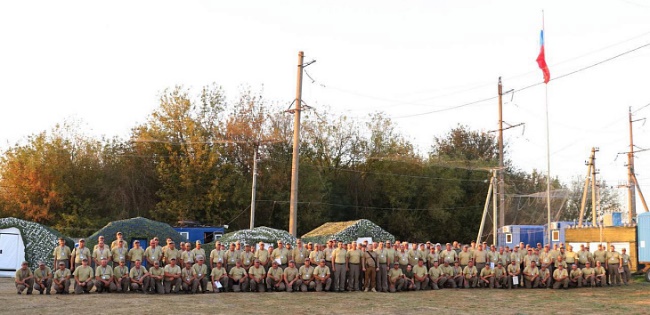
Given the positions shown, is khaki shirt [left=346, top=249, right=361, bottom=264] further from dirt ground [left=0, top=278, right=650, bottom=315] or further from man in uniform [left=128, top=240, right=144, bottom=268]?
man in uniform [left=128, top=240, right=144, bottom=268]

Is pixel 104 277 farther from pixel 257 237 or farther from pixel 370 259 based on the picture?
pixel 257 237

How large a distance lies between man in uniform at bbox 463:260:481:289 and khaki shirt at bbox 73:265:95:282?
10832 millimetres

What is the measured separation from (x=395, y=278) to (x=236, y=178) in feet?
67.2

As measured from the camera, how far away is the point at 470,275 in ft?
69.8

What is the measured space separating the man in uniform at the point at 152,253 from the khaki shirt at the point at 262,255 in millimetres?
2649

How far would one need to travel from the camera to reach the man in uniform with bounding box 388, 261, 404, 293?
64.8ft

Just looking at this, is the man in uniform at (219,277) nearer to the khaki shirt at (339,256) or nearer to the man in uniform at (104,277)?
the man in uniform at (104,277)

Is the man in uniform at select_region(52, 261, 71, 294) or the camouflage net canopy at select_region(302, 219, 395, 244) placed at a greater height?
the camouflage net canopy at select_region(302, 219, 395, 244)

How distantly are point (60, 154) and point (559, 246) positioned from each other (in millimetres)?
26102

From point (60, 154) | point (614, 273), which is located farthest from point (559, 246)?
point (60, 154)

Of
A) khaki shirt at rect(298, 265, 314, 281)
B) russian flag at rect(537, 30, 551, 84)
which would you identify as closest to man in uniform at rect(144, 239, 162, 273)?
khaki shirt at rect(298, 265, 314, 281)

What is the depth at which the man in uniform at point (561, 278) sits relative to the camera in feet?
71.5

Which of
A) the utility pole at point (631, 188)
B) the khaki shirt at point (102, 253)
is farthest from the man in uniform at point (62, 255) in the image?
the utility pole at point (631, 188)

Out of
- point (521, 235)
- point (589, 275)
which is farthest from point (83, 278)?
point (521, 235)
